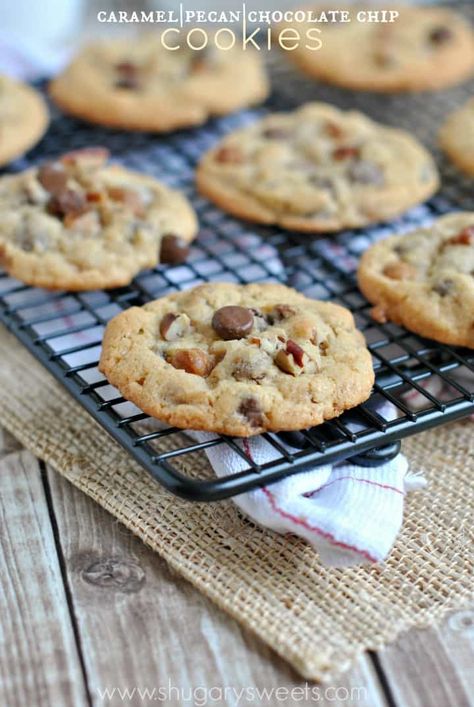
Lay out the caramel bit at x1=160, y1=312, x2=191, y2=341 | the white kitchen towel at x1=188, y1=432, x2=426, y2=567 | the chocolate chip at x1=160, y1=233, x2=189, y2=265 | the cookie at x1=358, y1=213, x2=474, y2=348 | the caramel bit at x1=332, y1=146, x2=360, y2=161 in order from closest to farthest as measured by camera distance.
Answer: the white kitchen towel at x1=188, y1=432, x2=426, y2=567
the caramel bit at x1=160, y1=312, x2=191, y2=341
the cookie at x1=358, y1=213, x2=474, y2=348
the chocolate chip at x1=160, y1=233, x2=189, y2=265
the caramel bit at x1=332, y1=146, x2=360, y2=161

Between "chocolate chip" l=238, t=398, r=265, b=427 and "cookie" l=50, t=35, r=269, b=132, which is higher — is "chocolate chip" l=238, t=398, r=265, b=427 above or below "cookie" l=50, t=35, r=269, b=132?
below

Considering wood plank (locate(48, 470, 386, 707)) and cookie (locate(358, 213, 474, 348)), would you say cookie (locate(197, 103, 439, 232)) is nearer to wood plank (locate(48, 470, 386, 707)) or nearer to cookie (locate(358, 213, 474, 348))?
cookie (locate(358, 213, 474, 348))

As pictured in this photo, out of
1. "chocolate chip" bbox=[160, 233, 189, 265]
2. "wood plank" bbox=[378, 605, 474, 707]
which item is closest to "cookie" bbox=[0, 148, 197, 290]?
"chocolate chip" bbox=[160, 233, 189, 265]

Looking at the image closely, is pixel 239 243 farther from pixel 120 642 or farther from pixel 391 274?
pixel 120 642

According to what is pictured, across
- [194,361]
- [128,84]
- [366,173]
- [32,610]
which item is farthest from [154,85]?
[32,610]

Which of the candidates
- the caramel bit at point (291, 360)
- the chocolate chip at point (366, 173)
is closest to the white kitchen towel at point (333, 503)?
the caramel bit at point (291, 360)

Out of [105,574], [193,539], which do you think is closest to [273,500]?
[193,539]
